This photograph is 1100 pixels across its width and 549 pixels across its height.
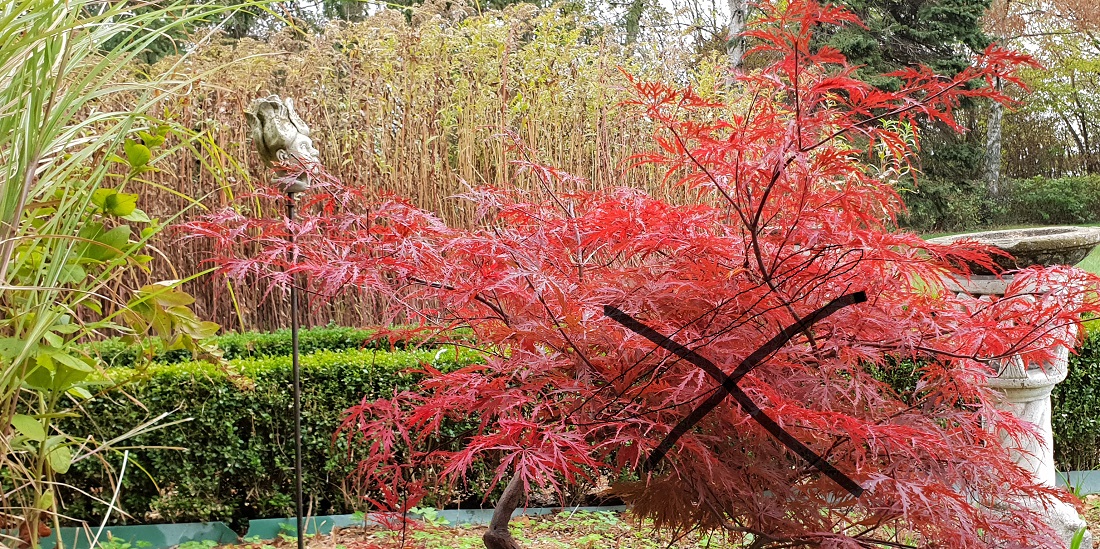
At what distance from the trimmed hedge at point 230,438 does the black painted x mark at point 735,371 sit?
1728 millimetres

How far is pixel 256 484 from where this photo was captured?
10.5 ft

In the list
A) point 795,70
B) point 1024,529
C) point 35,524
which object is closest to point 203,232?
point 35,524

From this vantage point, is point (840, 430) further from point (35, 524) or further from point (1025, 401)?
point (1025, 401)

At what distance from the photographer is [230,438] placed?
312cm

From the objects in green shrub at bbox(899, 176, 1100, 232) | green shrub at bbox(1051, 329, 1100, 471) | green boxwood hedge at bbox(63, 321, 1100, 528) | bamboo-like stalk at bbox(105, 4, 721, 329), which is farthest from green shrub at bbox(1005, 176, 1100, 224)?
green boxwood hedge at bbox(63, 321, 1100, 528)

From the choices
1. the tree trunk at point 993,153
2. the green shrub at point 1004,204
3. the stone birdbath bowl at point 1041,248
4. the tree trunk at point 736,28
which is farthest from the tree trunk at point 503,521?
the tree trunk at point 993,153

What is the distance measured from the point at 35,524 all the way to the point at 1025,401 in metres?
2.96

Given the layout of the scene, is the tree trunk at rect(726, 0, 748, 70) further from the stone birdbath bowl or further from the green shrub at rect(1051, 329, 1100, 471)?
the stone birdbath bowl

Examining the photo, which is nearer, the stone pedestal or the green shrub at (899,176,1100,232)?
the stone pedestal

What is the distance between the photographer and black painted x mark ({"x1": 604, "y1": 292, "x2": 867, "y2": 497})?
1.33 m

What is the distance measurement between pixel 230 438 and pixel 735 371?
231cm

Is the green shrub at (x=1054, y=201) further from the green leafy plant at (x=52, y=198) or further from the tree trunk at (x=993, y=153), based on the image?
the green leafy plant at (x=52, y=198)

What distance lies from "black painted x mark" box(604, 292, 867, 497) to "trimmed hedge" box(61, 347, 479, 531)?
1728 mm

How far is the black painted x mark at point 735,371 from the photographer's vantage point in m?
1.33
